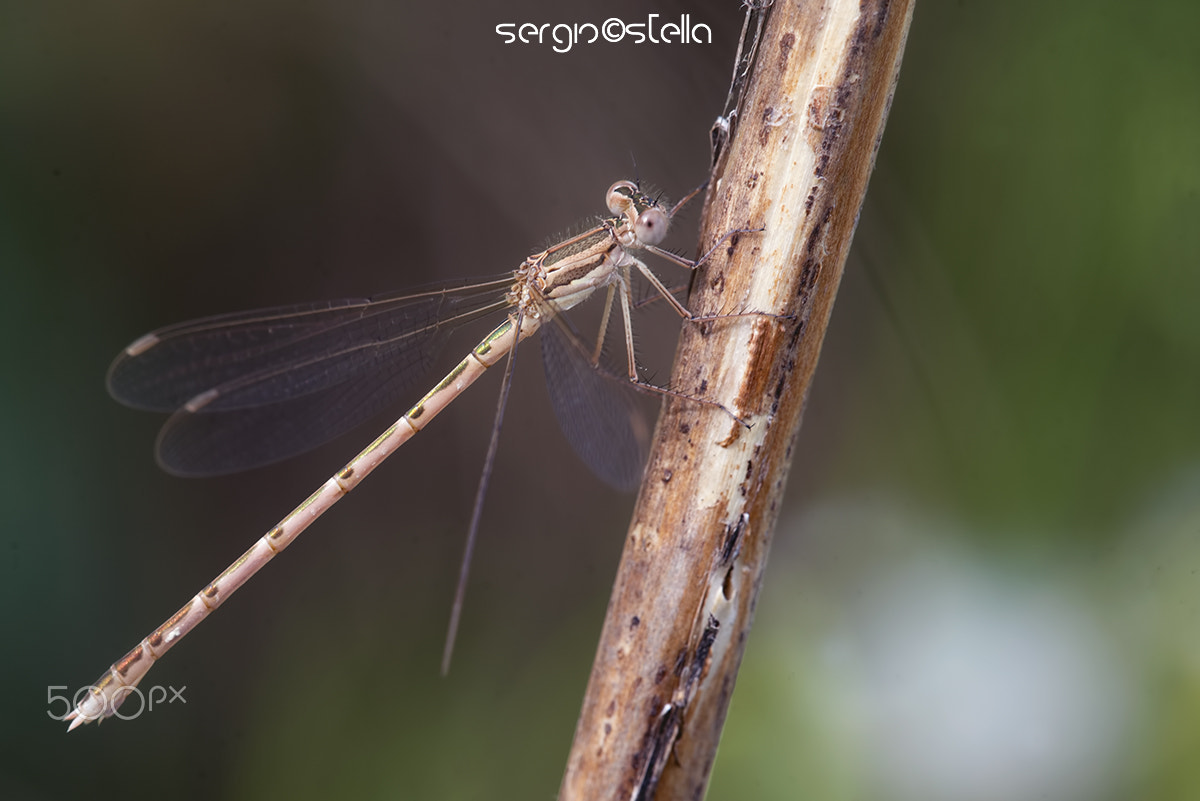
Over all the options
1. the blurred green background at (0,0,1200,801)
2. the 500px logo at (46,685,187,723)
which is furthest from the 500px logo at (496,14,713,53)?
the 500px logo at (46,685,187,723)

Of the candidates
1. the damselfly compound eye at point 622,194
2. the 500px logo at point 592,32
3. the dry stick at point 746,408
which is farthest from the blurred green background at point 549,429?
the dry stick at point 746,408

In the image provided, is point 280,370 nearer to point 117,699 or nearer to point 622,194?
point 117,699

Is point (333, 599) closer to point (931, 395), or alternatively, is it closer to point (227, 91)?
point (227, 91)

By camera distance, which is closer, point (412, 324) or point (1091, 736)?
point (1091, 736)

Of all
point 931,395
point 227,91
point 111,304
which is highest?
point 931,395

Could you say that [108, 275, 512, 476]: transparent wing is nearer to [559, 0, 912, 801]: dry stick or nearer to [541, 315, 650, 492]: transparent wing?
[541, 315, 650, 492]: transparent wing

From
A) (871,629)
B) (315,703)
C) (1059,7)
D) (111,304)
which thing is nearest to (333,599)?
(315,703)

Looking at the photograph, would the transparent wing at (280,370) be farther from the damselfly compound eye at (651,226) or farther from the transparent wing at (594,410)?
the damselfly compound eye at (651,226)

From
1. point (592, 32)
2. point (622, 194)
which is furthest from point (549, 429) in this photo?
point (592, 32)
